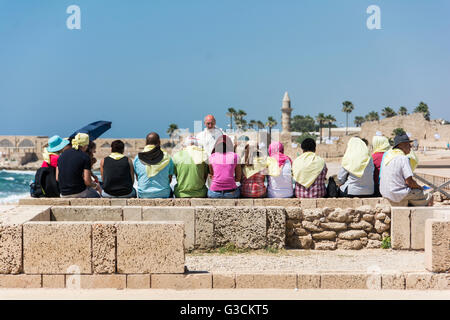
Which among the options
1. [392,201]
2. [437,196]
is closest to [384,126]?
[437,196]

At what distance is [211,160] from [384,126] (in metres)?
80.3

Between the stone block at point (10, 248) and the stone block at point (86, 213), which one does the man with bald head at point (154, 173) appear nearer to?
the stone block at point (86, 213)

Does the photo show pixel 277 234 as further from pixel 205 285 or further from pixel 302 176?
pixel 205 285

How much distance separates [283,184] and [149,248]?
3.12m

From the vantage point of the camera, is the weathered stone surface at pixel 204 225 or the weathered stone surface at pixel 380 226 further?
the weathered stone surface at pixel 380 226

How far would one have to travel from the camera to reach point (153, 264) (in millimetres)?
5711

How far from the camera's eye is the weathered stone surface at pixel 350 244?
780 centimetres

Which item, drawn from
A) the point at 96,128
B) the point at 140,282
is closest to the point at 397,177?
the point at 140,282

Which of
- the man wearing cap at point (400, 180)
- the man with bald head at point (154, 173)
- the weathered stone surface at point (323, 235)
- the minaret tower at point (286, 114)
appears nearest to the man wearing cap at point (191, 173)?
the man with bald head at point (154, 173)

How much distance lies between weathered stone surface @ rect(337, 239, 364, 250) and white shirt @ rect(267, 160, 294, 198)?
41.0 inches

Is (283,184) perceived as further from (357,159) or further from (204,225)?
(204,225)

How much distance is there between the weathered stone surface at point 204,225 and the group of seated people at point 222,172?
0.89m
